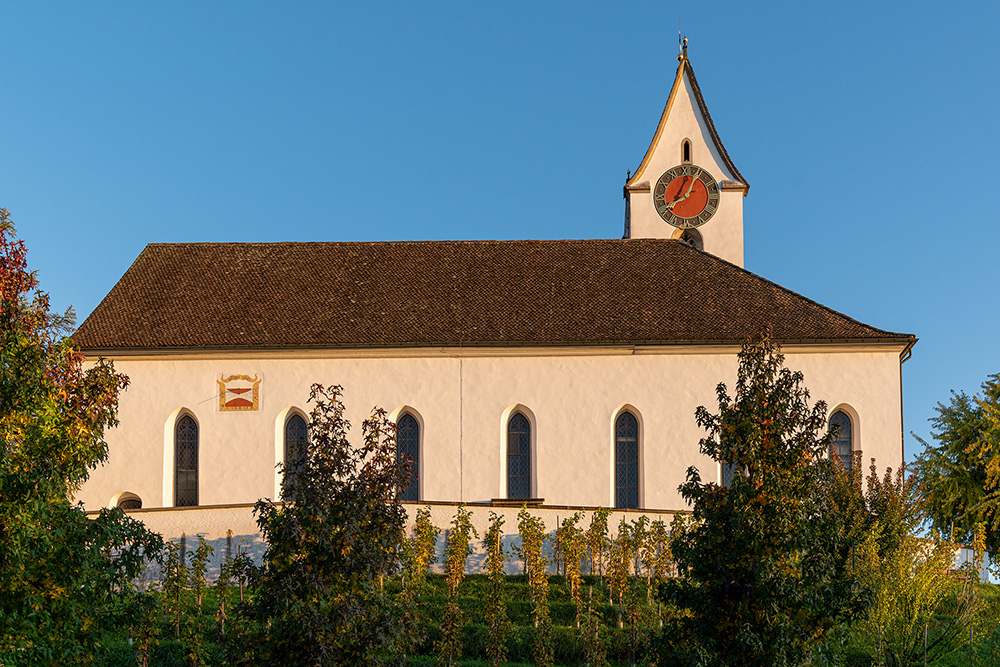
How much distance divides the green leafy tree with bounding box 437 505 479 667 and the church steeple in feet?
70.6

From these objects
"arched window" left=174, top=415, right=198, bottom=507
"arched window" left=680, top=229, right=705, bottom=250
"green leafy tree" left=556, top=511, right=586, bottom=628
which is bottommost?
"green leafy tree" left=556, top=511, right=586, bottom=628

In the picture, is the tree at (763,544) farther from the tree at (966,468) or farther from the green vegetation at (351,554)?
the tree at (966,468)

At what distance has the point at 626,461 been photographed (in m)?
38.2

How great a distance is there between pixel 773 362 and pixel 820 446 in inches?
60.7

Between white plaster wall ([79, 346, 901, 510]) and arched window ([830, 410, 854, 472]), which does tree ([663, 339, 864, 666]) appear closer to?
white plaster wall ([79, 346, 901, 510])

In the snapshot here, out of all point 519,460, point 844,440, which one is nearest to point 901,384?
point 844,440

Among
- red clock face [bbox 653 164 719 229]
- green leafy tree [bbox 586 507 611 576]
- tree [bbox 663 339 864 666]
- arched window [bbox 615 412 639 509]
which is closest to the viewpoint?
tree [bbox 663 339 864 666]

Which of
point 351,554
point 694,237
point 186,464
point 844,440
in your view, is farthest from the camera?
point 694,237

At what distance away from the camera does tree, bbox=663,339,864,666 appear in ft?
56.6

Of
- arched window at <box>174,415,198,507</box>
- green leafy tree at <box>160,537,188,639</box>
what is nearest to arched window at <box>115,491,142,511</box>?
arched window at <box>174,415,198,507</box>

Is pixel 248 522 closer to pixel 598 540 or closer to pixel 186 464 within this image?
pixel 186 464

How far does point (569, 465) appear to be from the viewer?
1490 inches

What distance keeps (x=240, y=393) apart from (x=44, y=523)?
2023 cm

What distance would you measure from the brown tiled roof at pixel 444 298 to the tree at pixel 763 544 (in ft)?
63.1
